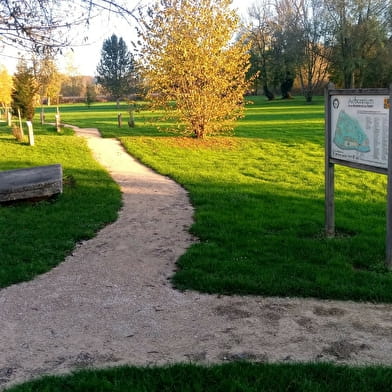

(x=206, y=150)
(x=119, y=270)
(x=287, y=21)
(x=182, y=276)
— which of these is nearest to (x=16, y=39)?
→ (x=119, y=270)

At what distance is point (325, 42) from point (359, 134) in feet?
174

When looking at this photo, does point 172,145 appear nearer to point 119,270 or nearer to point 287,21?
point 119,270

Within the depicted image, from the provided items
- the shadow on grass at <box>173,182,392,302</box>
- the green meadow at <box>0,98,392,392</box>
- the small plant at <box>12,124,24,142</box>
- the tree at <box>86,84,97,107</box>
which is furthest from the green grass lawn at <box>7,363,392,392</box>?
the tree at <box>86,84,97,107</box>

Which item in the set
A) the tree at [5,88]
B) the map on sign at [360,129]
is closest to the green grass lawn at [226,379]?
the map on sign at [360,129]

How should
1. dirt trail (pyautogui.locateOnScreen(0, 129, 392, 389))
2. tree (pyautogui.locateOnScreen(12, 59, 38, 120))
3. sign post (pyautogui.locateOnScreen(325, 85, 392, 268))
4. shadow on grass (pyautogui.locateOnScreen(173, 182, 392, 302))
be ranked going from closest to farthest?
dirt trail (pyautogui.locateOnScreen(0, 129, 392, 389)) < shadow on grass (pyautogui.locateOnScreen(173, 182, 392, 302)) < sign post (pyautogui.locateOnScreen(325, 85, 392, 268)) < tree (pyautogui.locateOnScreen(12, 59, 38, 120))

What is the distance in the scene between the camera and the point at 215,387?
341 cm

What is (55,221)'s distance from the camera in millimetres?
8375

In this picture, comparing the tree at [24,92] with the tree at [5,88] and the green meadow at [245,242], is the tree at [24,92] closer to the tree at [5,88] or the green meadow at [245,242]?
the tree at [5,88]

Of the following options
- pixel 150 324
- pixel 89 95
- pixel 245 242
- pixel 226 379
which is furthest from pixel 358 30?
pixel 226 379

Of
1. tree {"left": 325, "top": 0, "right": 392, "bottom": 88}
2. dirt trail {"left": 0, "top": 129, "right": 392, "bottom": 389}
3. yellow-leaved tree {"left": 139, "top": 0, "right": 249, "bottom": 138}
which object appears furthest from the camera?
tree {"left": 325, "top": 0, "right": 392, "bottom": 88}

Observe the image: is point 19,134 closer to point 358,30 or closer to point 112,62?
point 358,30

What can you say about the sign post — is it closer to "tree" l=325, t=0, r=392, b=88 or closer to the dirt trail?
the dirt trail

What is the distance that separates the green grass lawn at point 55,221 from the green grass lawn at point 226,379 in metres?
2.49

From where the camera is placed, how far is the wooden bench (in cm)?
940
